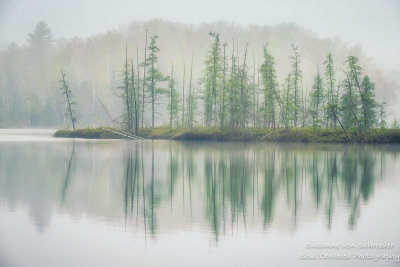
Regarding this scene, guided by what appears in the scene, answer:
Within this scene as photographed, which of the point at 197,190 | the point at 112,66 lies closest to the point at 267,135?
the point at 197,190

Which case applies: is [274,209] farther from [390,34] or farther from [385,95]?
[390,34]

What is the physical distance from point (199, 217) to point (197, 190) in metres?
3.65

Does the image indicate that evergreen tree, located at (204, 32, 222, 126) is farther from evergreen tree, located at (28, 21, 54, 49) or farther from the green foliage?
evergreen tree, located at (28, 21, 54, 49)

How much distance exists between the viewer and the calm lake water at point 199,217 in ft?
24.3

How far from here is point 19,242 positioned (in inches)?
318

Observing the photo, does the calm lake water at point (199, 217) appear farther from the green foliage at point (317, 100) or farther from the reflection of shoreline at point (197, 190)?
the green foliage at point (317, 100)

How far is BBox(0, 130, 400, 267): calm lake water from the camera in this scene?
291 inches

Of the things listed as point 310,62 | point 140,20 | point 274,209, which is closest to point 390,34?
point 310,62

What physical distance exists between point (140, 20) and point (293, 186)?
136412mm

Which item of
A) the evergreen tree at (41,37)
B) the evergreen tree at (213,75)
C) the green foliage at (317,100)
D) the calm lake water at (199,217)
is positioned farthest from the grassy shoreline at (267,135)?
the evergreen tree at (41,37)

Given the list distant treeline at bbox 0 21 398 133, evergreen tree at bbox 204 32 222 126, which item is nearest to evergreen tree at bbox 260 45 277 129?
evergreen tree at bbox 204 32 222 126

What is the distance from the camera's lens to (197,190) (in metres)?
13.5

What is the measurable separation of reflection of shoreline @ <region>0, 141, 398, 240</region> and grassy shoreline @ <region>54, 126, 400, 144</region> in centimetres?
1815

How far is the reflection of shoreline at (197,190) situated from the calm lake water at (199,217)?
31mm
